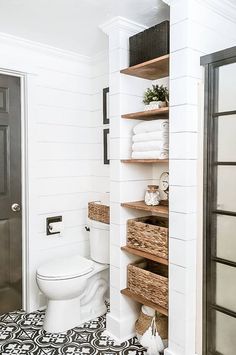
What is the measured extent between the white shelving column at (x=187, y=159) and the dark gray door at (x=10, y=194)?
1398mm

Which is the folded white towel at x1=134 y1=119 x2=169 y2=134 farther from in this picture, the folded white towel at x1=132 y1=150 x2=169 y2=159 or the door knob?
the door knob

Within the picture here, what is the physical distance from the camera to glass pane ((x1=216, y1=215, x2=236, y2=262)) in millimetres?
1773

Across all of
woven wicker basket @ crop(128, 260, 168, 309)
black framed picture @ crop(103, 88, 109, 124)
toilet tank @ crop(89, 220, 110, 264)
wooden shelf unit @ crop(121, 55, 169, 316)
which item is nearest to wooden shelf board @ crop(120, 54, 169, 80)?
wooden shelf unit @ crop(121, 55, 169, 316)

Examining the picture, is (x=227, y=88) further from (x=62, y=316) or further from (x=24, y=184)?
(x=62, y=316)

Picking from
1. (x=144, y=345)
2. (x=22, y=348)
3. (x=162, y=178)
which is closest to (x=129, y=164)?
(x=162, y=178)

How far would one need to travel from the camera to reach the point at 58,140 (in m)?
2.82

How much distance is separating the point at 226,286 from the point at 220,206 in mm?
470

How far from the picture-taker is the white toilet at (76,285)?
2299 millimetres

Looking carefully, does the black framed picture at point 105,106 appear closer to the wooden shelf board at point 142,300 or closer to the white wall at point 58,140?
the white wall at point 58,140

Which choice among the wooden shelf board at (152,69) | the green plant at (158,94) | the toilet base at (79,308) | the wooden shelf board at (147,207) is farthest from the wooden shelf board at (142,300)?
the wooden shelf board at (152,69)

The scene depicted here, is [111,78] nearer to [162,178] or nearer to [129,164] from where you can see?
[129,164]

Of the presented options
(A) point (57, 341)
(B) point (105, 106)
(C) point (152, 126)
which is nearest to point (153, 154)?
(C) point (152, 126)

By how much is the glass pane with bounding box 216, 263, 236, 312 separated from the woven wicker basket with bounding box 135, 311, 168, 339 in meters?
0.46

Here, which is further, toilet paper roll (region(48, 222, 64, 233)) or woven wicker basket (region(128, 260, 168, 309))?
toilet paper roll (region(48, 222, 64, 233))
